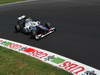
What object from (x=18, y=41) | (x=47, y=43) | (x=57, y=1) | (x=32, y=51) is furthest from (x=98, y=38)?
(x=57, y=1)

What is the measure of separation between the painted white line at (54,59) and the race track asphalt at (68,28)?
1.17 ft

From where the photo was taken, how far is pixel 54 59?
1040cm

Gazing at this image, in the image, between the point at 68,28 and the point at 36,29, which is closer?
the point at 36,29

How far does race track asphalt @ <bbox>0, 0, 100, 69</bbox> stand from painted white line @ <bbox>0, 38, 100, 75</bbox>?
355 millimetres

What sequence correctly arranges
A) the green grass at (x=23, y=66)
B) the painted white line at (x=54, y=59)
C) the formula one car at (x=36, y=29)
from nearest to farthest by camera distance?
the painted white line at (x=54, y=59)
the green grass at (x=23, y=66)
the formula one car at (x=36, y=29)

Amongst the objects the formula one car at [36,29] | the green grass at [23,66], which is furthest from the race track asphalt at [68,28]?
the green grass at [23,66]

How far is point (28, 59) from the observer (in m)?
10.6

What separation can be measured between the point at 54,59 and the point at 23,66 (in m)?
1.46

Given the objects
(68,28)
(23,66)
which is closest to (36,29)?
(68,28)

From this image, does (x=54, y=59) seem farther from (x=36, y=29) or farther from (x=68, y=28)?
(x=68, y=28)

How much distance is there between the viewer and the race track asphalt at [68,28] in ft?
35.9

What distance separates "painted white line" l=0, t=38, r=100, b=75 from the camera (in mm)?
9102

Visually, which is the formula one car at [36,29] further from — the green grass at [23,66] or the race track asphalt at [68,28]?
the green grass at [23,66]

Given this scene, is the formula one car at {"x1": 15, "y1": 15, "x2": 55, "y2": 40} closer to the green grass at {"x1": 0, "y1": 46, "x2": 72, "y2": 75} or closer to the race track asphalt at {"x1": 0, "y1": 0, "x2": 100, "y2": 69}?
the race track asphalt at {"x1": 0, "y1": 0, "x2": 100, "y2": 69}
